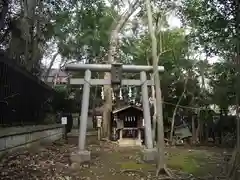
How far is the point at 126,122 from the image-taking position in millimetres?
19734

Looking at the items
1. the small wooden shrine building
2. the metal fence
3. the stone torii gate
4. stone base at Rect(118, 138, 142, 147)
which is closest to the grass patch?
the stone torii gate

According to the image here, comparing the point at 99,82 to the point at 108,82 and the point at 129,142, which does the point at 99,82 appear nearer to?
the point at 108,82

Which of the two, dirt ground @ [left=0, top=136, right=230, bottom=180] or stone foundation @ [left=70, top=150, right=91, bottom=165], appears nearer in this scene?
dirt ground @ [left=0, top=136, right=230, bottom=180]

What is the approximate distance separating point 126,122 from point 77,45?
25.1 feet

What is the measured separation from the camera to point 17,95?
970 centimetres

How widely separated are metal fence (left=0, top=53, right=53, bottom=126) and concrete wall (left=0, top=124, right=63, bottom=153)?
0.98 ft

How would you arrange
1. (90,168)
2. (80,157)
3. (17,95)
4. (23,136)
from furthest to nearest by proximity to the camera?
(80,157) → (90,168) → (23,136) → (17,95)

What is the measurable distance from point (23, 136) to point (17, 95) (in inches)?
52.2

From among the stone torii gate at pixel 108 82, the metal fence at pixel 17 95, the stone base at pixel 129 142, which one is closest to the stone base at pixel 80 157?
the stone torii gate at pixel 108 82

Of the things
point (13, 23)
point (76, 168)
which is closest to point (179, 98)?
point (13, 23)

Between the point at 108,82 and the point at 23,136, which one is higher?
the point at 108,82

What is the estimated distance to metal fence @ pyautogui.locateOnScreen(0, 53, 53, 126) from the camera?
27.7 ft

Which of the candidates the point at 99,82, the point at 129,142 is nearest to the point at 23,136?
the point at 99,82

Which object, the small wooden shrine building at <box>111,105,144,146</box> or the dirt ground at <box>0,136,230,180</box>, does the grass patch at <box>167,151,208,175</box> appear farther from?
the small wooden shrine building at <box>111,105,144,146</box>
